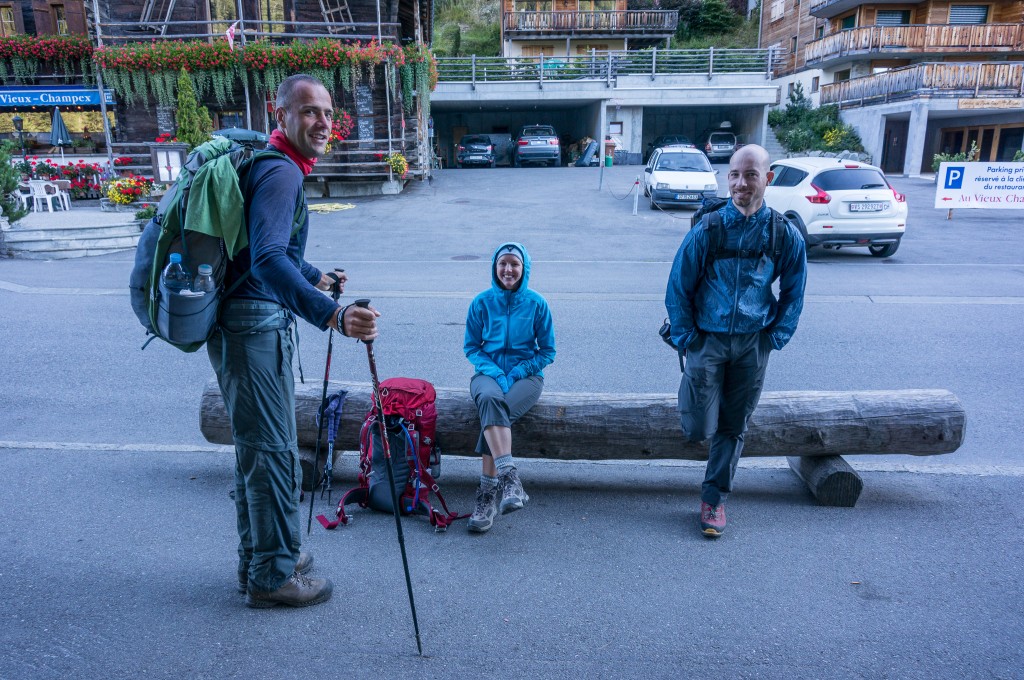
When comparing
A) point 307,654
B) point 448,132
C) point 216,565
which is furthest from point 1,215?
point 448,132

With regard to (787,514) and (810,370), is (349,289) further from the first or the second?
(787,514)

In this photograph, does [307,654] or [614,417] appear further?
[614,417]

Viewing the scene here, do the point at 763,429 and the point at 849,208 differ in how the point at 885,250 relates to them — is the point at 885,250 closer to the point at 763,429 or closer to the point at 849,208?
the point at 849,208

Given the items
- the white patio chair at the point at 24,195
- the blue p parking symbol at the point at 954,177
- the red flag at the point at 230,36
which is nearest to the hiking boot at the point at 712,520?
the blue p parking symbol at the point at 954,177

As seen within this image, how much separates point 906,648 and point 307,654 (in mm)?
2467

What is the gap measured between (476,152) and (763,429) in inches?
1260

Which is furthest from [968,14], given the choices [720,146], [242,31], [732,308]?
[732,308]

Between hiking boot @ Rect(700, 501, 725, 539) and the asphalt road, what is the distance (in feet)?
0.20

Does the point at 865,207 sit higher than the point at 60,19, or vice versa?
the point at 60,19

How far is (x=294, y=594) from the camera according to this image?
10.5 feet

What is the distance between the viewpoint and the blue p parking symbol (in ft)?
59.6

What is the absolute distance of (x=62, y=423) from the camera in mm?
5535

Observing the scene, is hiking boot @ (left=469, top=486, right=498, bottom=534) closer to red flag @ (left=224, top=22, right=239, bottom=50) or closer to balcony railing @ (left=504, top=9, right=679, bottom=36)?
red flag @ (left=224, top=22, right=239, bottom=50)

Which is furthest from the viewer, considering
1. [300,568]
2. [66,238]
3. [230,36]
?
[230,36]
